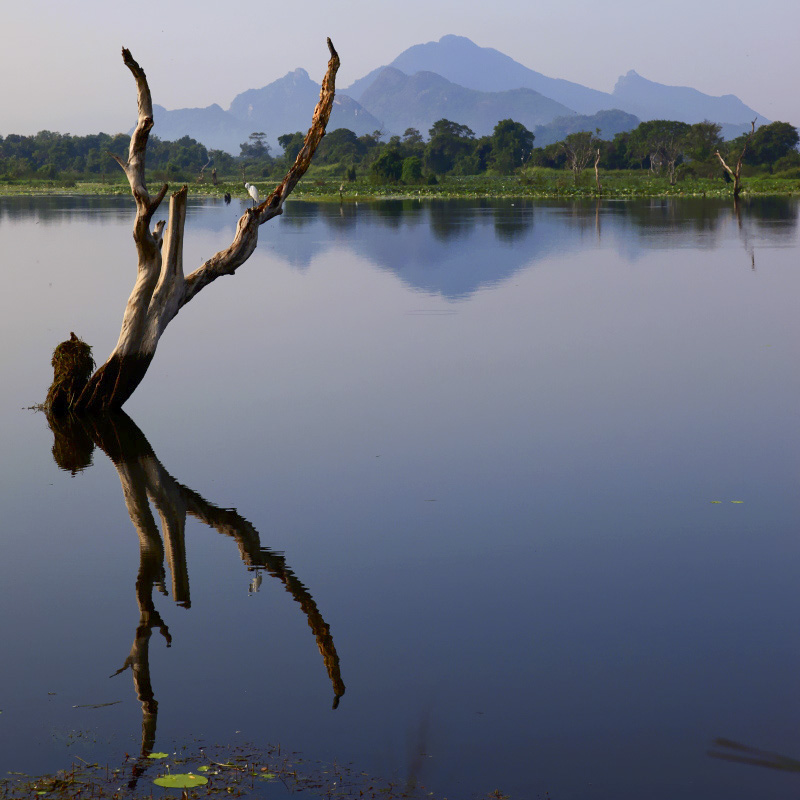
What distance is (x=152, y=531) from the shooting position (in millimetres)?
9258

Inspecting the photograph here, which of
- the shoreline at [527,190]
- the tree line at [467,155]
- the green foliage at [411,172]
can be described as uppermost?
the tree line at [467,155]

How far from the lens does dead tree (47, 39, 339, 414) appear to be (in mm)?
12953

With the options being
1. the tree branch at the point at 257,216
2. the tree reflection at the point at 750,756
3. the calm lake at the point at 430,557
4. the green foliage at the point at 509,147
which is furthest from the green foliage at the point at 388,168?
the tree reflection at the point at 750,756

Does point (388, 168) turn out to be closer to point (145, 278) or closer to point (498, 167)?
point (498, 167)

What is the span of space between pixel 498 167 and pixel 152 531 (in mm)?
126474

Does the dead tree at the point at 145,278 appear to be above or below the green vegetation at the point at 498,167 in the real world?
below

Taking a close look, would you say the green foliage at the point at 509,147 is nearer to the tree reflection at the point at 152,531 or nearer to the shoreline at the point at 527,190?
the shoreline at the point at 527,190

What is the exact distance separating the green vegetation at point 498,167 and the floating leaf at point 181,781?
75.7 meters

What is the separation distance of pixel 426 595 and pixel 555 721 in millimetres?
1978

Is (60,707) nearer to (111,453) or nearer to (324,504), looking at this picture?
(324,504)

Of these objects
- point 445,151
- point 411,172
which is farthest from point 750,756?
point 445,151

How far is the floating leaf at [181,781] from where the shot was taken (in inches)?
203

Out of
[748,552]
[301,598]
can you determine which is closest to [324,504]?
[301,598]

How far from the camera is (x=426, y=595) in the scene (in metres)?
7.75
